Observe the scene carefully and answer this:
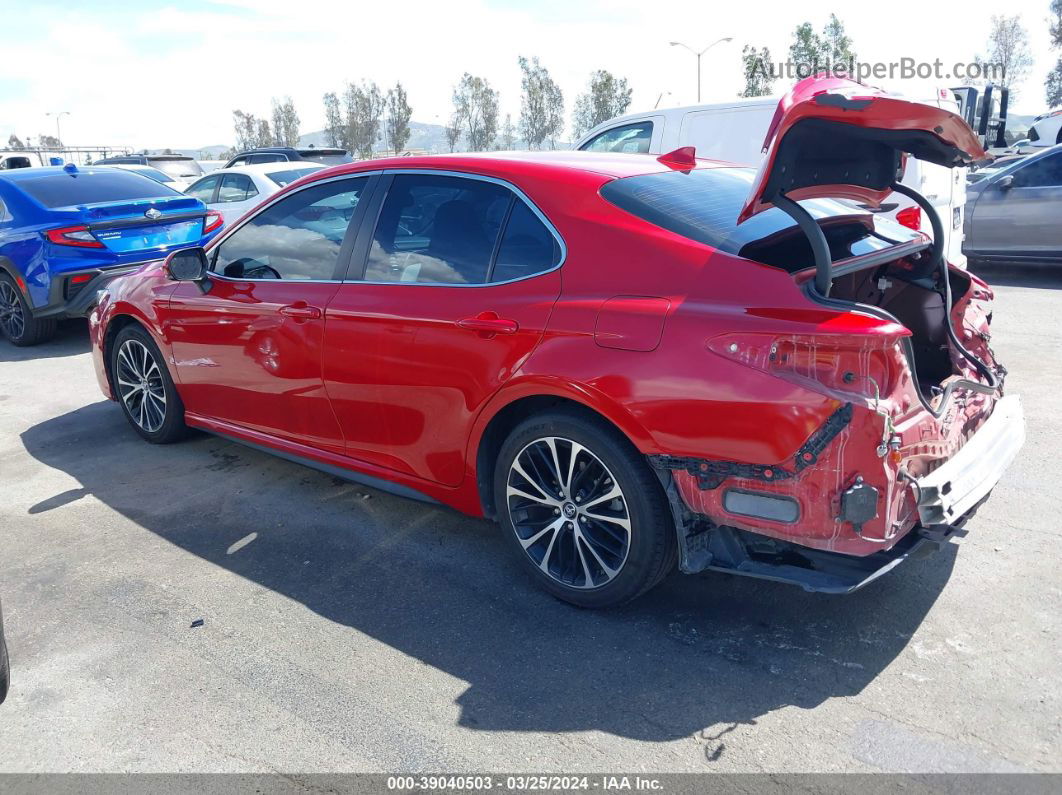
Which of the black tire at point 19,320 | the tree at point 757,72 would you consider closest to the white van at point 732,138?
the black tire at point 19,320

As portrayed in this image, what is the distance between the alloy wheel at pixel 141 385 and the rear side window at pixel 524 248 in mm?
2822

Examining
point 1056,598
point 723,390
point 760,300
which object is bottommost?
point 1056,598

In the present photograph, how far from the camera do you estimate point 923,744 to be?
8.91ft

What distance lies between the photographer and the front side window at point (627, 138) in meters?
9.37

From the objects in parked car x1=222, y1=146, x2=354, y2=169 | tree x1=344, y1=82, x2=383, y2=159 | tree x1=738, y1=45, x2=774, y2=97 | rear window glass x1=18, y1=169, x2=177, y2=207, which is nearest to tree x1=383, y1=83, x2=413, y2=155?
tree x1=344, y1=82, x2=383, y2=159

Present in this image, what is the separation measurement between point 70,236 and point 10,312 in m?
1.27

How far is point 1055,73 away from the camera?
68375mm

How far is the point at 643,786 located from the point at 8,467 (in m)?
4.71

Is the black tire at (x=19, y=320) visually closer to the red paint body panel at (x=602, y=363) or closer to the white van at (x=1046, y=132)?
the red paint body panel at (x=602, y=363)

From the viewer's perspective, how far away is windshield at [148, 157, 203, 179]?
2503 cm

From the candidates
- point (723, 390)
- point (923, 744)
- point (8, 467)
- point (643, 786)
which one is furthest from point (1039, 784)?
point (8, 467)

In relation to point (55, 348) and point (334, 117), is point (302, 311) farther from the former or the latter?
point (334, 117)

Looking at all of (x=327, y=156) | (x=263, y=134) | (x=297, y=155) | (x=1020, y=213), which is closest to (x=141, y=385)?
(x=1020, y=213)

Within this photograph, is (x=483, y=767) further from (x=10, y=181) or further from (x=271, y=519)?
(x=10, y=181)
